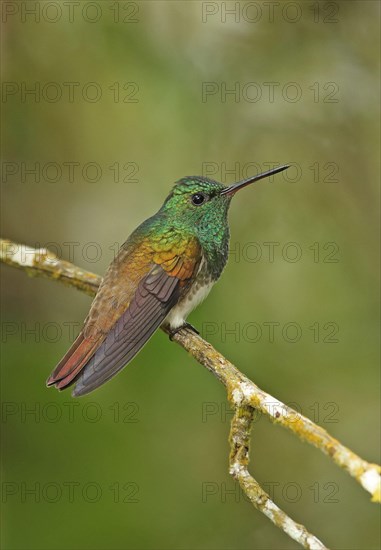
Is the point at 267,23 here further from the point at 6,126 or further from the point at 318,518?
the point at 318,518

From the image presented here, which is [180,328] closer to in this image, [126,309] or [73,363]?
[126,309]

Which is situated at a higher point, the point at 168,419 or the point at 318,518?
the point at 168,419

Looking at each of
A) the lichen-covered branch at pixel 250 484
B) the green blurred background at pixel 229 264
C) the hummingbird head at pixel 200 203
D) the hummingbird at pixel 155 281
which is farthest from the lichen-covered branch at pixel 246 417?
the hummingbird head at pixel 200 203

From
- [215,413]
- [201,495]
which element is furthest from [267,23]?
[201,495]

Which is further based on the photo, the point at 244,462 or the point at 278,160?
the point at 278,160

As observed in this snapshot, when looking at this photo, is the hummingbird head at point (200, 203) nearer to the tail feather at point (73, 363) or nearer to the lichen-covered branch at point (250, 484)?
the tail feather at point (73, 363)

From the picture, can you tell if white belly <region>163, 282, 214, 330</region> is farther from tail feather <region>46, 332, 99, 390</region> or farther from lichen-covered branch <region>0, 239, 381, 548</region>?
tail feather <region>46, 332, 99, 390</region>
